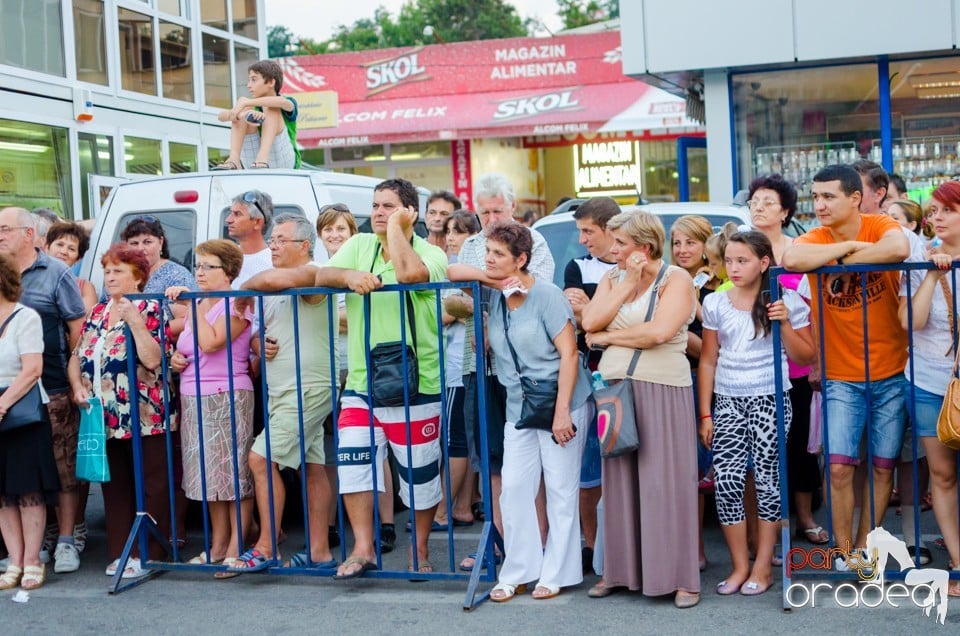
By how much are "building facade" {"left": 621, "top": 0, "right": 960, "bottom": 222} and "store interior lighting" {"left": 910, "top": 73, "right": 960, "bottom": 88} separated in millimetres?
11

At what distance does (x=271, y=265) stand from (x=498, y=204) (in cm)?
148

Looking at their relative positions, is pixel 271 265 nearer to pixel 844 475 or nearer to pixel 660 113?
pixel 844 475

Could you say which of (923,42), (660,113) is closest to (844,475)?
(923,42)

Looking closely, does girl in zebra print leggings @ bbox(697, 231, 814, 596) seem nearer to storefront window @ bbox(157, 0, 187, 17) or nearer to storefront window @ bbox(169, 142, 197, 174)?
storefront window @ bbox(169, 142, 197, 174)

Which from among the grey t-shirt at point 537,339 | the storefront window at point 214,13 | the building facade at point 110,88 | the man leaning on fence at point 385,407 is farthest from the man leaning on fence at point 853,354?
the storefront window at point 214,13

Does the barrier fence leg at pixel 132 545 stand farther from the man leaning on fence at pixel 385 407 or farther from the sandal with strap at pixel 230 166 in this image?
the sandal with strap at pixel 230 166

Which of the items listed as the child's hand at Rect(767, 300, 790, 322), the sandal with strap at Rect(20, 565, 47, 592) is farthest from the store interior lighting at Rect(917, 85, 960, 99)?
the sandal with strap at Rect(20, 565, 47, 592)

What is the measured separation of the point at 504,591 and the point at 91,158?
10.6m

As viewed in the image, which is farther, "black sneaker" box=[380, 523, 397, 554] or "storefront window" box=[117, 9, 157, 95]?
"storefront window" box=[117, 9, 157, 95]

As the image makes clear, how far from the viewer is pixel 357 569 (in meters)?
6.05

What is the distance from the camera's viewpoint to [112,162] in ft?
48.8

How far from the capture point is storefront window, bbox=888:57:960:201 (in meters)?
12.2

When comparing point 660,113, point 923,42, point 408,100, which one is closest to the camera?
point 923,42

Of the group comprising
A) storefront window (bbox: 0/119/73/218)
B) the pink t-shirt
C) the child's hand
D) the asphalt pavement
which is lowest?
the asphalt pavement
